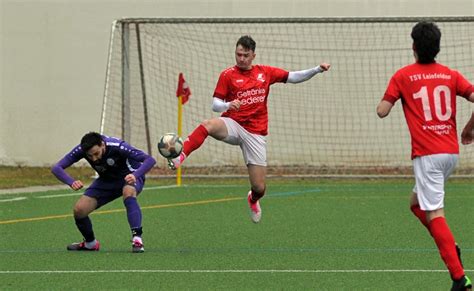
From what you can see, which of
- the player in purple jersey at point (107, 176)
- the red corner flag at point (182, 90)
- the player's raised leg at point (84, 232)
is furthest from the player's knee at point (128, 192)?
the red corner flag at point (182, 90)

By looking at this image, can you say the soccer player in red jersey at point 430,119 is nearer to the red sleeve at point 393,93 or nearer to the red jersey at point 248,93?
the red sleeve at point 393,93

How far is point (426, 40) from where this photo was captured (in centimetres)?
834

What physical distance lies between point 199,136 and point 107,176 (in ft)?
3.53

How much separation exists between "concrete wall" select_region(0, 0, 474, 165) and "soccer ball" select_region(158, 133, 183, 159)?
11.9 m

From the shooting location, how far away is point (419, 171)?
8375mm

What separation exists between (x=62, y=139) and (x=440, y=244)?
15.8 metres

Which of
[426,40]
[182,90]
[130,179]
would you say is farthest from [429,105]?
[182,90]

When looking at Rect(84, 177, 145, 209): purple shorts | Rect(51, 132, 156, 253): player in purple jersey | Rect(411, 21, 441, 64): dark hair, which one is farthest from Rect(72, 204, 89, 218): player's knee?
Rect(411, 21, 441, 64): dark hair

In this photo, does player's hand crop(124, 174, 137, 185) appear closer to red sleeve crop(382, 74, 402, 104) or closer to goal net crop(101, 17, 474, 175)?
red sleeve crop(382, 74, 402, 104)

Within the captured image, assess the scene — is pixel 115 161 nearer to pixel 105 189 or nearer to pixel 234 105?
pixel 105 189

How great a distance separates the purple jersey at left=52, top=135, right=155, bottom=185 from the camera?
1138 cm

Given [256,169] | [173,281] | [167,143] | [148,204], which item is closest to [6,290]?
[173,281]

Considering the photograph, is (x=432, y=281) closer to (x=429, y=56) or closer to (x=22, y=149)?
(x=429, y=56)

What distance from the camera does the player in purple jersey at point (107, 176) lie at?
36.7 ft
